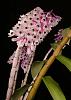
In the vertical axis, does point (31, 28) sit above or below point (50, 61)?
above

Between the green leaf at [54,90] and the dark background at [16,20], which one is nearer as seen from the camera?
the green leaf at [54,90]

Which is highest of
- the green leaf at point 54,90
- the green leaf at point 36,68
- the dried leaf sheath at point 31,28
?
the dried leaf sheath at point 31,28

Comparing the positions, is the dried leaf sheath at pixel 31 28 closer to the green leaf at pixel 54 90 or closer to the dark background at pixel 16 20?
the green leaf at pixel 54 90

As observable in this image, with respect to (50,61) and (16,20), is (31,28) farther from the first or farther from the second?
(16,20)

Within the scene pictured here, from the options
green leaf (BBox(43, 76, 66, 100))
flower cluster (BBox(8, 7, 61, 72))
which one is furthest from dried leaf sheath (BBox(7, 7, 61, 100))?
green leaf (BBox(43, 76, 66, 100))

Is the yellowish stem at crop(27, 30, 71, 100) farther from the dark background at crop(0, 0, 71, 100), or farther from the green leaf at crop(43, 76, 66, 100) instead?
the dark background at crop(0, 0, 71, 100)

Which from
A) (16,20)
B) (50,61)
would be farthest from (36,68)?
(16,20)

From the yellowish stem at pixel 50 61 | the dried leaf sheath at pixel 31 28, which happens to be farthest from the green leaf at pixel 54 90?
→ the dried leaf sheath at pixel 31 28

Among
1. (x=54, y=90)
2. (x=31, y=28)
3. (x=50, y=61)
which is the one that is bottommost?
(x=54, y=90)

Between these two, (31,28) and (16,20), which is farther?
(16,20)
